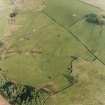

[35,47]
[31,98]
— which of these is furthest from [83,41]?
[31,98]

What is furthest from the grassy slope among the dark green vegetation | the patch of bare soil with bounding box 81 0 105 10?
the patch of bare soil with bounding box 81 0 105 10

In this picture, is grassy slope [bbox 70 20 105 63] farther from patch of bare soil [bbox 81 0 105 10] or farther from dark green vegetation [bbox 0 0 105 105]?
patch of bare soil [bbox 81 0 105 10]

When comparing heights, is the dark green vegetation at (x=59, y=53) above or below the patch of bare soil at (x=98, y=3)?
below

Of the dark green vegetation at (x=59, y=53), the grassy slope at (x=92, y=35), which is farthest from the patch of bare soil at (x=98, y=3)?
the grassy slope at (x=92, y=35)

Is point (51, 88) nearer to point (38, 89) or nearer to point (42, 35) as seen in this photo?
point (38, 89)

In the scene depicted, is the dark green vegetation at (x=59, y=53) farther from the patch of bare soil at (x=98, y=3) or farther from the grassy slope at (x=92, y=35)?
the patch of bare soil at (x=98, y=3)

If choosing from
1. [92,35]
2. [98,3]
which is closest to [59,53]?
[92,35]

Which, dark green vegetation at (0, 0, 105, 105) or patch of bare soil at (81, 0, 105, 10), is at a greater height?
patch of bare soil at (81, 0, 105, 10)

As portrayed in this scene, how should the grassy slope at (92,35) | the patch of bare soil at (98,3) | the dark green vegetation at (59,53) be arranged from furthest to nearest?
the patch of bare soil at (98,3) < the grassy slope at (92,35) < the dark green vegetation at (59,53)
